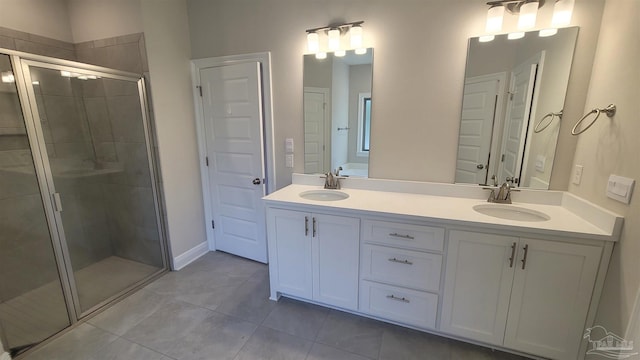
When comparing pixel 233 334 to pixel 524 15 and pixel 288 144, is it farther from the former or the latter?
pixel 524 15

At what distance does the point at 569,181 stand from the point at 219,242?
3144mm

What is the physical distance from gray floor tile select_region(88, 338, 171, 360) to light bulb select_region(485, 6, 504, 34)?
9.74 ft

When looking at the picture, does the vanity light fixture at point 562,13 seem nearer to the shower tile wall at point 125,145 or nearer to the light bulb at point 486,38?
the light bulb at point 486,38

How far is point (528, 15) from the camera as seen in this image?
1624 mm

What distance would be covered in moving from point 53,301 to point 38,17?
2437 millimetres

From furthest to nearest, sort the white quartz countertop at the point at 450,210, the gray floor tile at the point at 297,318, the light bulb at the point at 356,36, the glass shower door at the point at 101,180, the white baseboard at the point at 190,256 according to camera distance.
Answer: the white baseboard at the point at 190,256
the glass shower door at the point at 101,180
the light bulb at the point at 356,36
the gray floor tile at the point at 297,318
the white quartz countertop at the point at 450,210

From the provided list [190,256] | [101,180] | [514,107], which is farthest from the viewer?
[190,256]

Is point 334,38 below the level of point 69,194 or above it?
above

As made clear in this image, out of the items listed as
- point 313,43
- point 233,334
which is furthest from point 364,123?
point 233,334

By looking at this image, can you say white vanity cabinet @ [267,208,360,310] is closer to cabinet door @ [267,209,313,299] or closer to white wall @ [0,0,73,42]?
cabinet door @ [267,209,313,299]

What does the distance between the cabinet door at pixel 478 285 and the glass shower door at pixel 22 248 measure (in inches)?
106

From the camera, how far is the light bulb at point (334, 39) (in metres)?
2.05

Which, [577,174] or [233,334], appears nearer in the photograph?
[577,174]

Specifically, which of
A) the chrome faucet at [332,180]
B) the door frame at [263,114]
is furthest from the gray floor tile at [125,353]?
the chrome faucet at [332,180]
